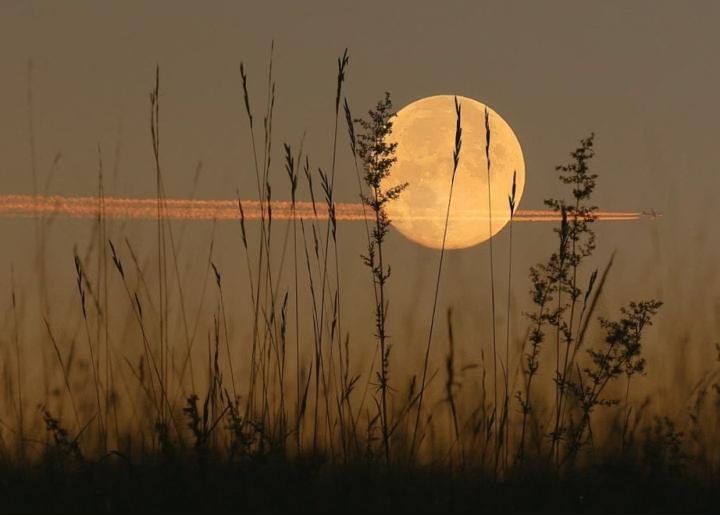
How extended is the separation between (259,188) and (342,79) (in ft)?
1.78

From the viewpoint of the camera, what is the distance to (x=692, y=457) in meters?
4.18

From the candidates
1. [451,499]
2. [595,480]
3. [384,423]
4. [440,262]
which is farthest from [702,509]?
[440,262]

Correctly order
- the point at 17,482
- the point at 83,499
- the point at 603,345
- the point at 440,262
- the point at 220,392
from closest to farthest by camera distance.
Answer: the point at 83,499
the point at 17,482
the point at 220,392
the point at 603,345
the point at 440,262

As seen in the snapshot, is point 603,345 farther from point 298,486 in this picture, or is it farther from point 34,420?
point 34,420

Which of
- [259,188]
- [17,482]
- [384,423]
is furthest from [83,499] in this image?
[259,188]

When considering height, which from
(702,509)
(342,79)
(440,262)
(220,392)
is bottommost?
(702,509)

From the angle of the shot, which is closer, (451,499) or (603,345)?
(451,499)

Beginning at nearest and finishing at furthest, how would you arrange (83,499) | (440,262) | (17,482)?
(83,499) < (17,482) < (440,262)

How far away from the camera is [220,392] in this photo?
4.12 metres

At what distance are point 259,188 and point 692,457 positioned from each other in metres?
1.77

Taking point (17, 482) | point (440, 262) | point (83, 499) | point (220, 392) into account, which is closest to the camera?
point (83, 499)

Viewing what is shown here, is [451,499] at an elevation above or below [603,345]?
below

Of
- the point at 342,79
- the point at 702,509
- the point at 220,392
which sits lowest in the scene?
the point at 702,509

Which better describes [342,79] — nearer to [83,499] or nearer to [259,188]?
[259,188]
